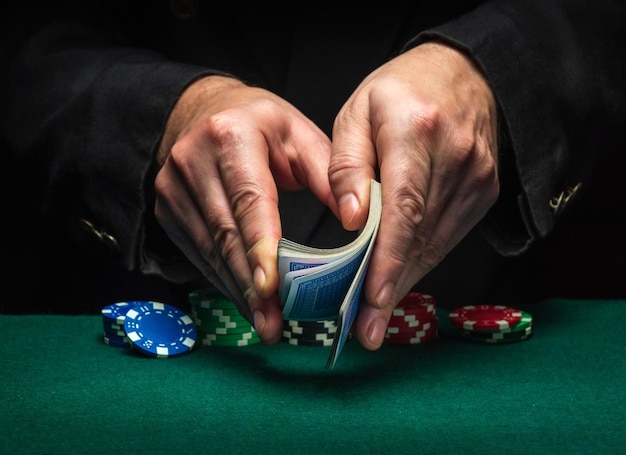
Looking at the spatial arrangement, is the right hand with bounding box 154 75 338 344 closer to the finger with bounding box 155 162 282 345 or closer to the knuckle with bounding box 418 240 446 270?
the finger with bounding box 155 162 282 345

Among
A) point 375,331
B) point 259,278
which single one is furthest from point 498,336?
point 259,278

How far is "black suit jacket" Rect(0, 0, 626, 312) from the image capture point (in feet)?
6.30

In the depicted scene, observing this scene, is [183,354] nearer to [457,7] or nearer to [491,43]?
[491,43]

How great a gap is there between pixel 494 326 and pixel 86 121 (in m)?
1.20

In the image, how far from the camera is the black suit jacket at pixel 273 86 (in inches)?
75.6

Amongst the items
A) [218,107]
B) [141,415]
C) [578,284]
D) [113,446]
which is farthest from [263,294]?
[578,284]

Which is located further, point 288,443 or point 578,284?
point 578,284

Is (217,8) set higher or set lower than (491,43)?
lower

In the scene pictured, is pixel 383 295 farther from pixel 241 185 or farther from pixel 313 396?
pixel 241 185

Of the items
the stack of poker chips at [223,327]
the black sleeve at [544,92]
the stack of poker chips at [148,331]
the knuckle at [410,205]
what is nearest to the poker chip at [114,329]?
the stack of poker chips at [148,331]

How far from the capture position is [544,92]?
1.95 meters

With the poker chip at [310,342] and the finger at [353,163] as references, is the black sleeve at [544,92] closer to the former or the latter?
the finger at [353,163]

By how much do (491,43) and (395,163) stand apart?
57cm

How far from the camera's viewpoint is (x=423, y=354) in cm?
165
